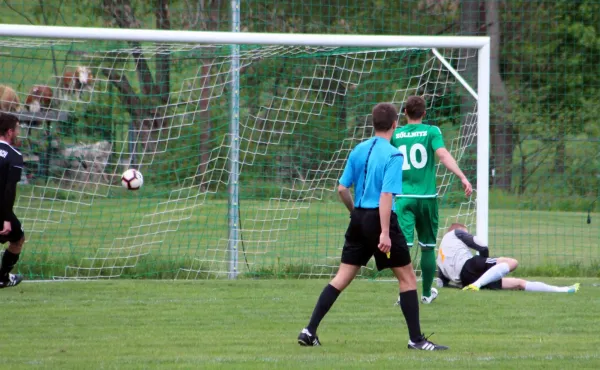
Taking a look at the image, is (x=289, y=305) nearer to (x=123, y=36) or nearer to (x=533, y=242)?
(x=123, y=36)

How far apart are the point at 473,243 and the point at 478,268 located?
28 cm

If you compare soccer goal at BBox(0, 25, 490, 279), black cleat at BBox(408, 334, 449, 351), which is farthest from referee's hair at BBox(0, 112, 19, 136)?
black cleat at BBox(408, 334, 449, 351)

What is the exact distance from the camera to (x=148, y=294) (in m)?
9.91

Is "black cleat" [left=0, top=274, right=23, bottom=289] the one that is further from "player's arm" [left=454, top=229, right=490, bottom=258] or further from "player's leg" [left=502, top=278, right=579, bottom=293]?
"player's leg" [left=502, top=278, right=579, bottom=293]

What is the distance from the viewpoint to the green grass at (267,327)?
20.8ft

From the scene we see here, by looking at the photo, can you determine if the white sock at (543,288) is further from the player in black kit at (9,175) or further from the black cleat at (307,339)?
the player in black kit at (9,175)

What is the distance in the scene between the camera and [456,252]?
10.4 meters

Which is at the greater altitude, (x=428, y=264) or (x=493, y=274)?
(x=428, y=264)

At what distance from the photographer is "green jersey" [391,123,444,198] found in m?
9.04

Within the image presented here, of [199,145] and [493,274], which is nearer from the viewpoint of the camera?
[493,274]

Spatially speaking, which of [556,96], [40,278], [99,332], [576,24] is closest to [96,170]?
[40,278]

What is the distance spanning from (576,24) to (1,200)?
609 inches

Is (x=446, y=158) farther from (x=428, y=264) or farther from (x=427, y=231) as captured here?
(x=428, y=264)

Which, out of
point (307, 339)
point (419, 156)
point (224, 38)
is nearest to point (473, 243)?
point (419, 156)
